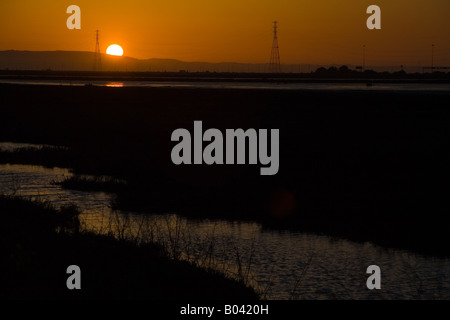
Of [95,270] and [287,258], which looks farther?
[287,258]

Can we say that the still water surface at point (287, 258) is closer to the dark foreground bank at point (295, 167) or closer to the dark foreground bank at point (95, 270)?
the dark foreground bank at point (95, 270)

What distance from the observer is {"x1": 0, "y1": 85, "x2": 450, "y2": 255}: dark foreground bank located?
23703 millimetres

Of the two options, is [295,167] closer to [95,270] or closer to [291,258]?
[291,258]

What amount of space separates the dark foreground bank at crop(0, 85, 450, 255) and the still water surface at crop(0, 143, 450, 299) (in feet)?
3.72

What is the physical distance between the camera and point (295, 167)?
33.2 m

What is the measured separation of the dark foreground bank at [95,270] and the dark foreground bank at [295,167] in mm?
6818

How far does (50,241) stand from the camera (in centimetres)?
1734

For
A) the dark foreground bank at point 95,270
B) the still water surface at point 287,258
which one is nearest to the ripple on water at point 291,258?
the still water surface at point 287,258

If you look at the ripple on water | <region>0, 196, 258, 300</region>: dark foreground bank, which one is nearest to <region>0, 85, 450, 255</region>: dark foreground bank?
the ripple on water

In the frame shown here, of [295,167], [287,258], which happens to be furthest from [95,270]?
[295,167]

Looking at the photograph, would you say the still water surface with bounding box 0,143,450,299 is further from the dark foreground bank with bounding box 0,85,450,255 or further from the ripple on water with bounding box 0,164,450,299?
the dark foreground bank with bounding box 0,85,450,255

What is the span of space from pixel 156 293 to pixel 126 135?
1417 inches

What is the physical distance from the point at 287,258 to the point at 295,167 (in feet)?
47.9
